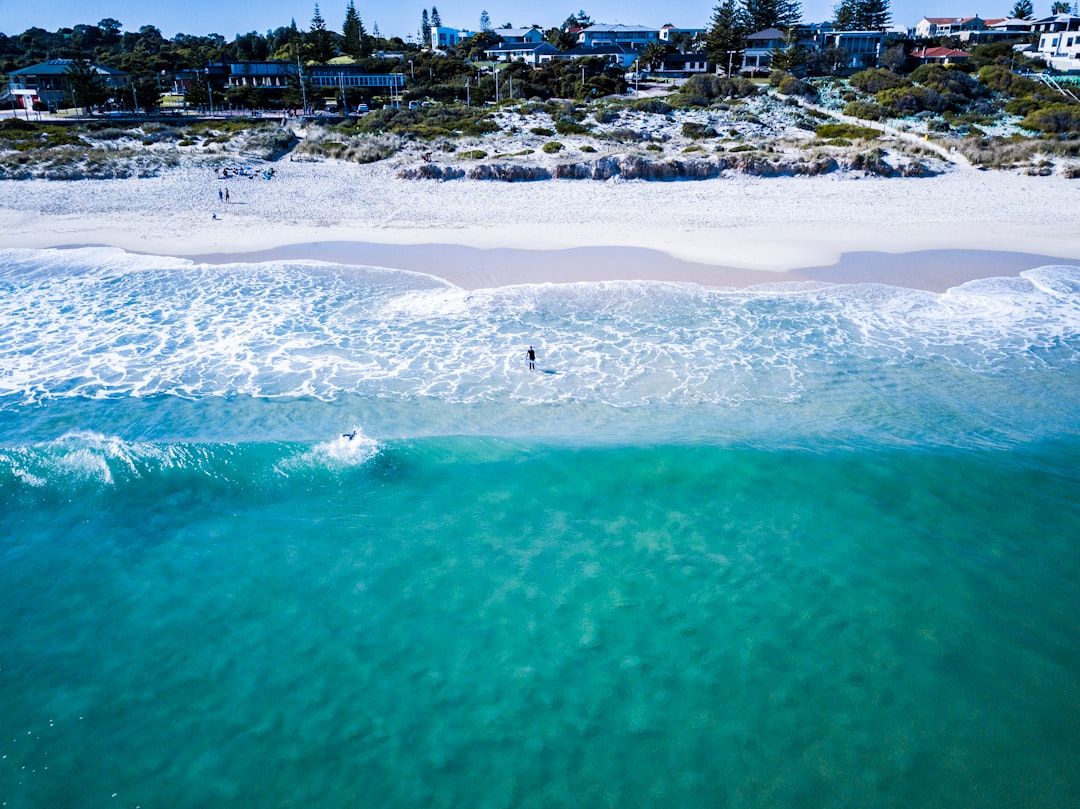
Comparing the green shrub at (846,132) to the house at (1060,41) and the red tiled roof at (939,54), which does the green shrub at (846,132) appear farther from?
the house at (1060,41)

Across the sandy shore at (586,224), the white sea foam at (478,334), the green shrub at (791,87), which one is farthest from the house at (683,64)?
the white sea foam at (478,334)

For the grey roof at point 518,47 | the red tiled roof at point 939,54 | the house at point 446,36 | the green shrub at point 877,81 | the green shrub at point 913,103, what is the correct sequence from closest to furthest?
1. the green shrub at point 913,103
2. the green shrub at point 877,81
3. the red tiled roof at point 939,54
4. the grey roof at point 518,47
5. the house at point 446,36

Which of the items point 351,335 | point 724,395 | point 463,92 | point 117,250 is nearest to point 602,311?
point 724,395

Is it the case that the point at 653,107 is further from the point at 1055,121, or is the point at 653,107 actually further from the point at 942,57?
the point at 942,57

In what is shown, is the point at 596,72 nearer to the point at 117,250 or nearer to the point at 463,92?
the point at 463,92

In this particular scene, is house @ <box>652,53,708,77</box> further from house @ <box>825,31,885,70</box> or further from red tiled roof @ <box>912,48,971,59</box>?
red tiled roof @ <box>912,48,971,59</box>

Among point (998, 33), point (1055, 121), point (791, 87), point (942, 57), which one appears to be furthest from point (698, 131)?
point (998, 33)
